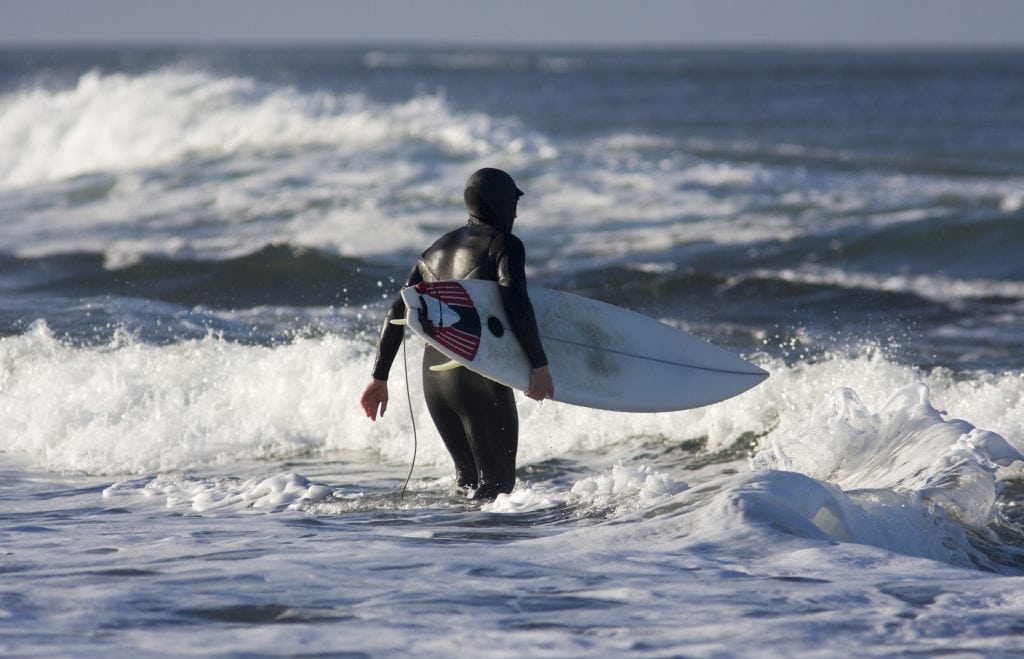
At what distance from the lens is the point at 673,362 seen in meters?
6.27

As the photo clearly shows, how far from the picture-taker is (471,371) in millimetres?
5523

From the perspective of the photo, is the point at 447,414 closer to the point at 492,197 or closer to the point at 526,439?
the point at 492,197

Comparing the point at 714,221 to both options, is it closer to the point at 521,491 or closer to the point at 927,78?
the point at 521,491

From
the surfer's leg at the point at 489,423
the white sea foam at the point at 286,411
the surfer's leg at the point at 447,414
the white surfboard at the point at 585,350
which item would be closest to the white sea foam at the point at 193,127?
the white sea foam at the point at 286,411

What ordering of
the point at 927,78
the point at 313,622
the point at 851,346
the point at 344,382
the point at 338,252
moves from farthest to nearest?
the point at 927,78, the point at 338,252, the point at 851,346, the point at 344,382, the point at 313,622

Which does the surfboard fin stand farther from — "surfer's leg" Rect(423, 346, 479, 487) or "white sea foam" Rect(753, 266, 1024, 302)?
"white sea foam" Rect(753, 266, 1024, 302)

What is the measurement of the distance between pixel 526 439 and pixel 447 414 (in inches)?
82.1

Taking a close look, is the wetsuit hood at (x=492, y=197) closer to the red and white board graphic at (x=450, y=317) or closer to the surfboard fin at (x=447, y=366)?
the red and white board graphic at (x=450, y=317)

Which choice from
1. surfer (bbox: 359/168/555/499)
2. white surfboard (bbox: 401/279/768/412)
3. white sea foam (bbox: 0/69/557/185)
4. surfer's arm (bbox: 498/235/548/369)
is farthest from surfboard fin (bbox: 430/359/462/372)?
white sea foam (bbox: 0/69/557/185)

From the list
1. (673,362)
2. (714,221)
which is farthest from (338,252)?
(673,362)

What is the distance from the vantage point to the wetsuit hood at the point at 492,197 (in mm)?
5316

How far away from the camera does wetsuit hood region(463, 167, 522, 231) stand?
17.4 ft

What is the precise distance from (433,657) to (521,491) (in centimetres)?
215

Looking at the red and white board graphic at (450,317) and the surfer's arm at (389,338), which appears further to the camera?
the surfer's arm at (389,338)
